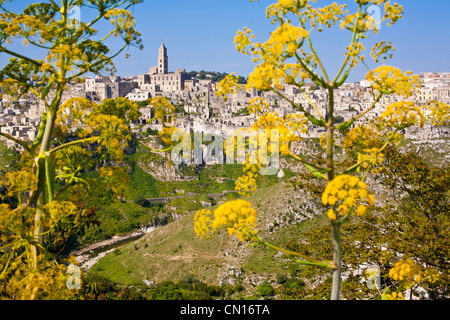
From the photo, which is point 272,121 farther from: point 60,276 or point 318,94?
point 318,94

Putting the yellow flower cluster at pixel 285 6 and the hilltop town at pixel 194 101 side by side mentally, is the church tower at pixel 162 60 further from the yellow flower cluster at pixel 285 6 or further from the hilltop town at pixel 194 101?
the yellow flower cluster at pixel 285 6

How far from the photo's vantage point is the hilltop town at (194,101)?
2279 inches

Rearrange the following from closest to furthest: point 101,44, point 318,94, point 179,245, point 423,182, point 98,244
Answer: point 101,44, point 423,182, point 179,245, point 98,244, point 318,94

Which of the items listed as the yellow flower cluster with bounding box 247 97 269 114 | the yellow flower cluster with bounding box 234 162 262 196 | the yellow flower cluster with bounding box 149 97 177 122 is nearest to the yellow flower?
the yellow flower cluster with bounding box 234 162 262 196

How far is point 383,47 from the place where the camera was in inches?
115

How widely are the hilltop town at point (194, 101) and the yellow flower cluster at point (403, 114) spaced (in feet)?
146

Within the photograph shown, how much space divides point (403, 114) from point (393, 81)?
0.26 m

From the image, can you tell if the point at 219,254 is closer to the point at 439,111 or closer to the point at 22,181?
the point at 22,181

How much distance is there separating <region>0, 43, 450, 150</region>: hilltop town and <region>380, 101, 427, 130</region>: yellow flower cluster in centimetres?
4448

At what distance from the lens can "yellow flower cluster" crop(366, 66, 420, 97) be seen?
2629 millimetres
